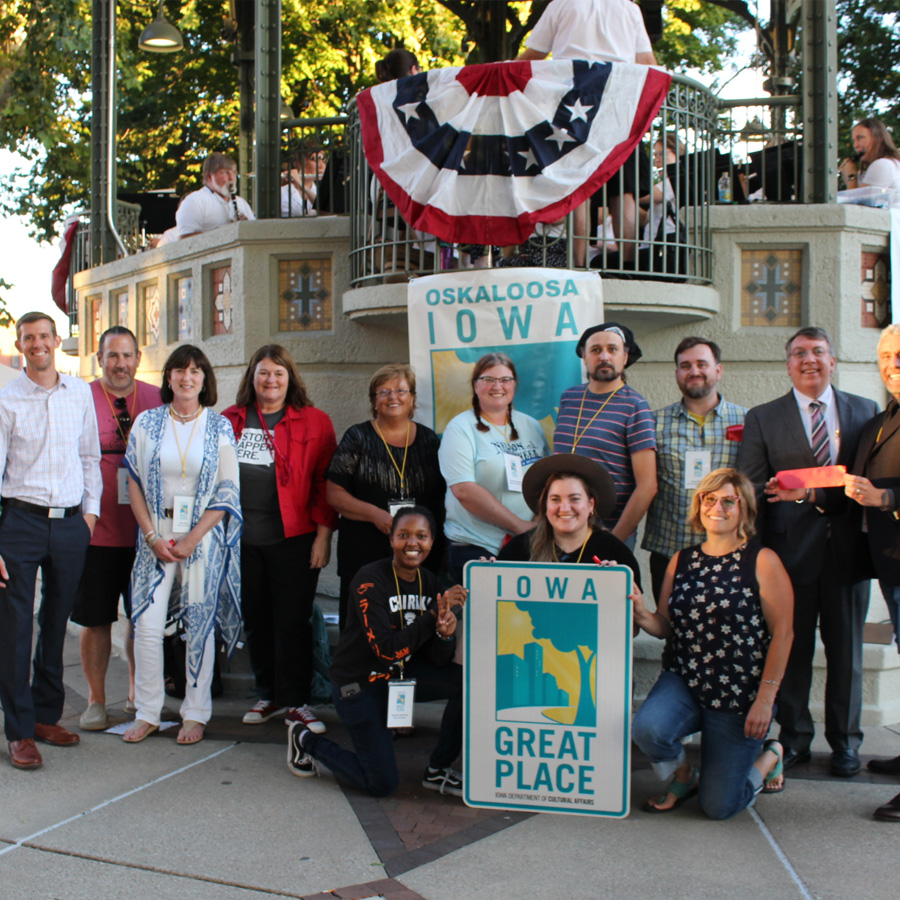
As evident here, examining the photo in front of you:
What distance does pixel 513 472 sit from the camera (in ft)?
16.6

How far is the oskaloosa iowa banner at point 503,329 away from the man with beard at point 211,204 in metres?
Answer: 2.97

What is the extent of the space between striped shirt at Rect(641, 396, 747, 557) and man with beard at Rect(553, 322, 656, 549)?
0.40ft

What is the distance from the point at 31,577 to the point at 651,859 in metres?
3.07

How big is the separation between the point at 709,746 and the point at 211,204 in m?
6.17

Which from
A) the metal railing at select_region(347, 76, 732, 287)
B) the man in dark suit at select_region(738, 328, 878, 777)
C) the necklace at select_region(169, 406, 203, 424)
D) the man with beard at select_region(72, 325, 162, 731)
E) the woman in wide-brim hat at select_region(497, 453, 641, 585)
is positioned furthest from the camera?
the metal railing at select_region(347, 76, 732, 287)

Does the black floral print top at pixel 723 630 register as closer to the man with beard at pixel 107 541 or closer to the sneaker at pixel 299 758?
the sneaker at pixel 299 758

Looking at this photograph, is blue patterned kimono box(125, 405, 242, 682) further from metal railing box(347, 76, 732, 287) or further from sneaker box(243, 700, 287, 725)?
metal railing box(347, 76, 732, 287)

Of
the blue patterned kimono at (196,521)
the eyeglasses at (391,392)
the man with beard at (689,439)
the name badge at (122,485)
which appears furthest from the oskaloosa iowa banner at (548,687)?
the name badge at (122,485)

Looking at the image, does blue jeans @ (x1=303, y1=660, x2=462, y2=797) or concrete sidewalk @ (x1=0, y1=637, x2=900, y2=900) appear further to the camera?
blue jeans @ (x1=303, y1=660, x2=462, y2=797)

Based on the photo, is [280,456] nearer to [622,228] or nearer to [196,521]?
[196,521]

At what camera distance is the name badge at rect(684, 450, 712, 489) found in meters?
4.91

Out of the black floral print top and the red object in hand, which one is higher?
the red object in hand

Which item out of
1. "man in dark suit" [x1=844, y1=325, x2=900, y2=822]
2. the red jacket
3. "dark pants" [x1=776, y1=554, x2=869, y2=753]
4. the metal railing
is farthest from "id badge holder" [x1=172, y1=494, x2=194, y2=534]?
"man in dark suit" [x1=844, y1=325, x2=900, y2=822]

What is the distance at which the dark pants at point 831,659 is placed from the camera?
4.68m
